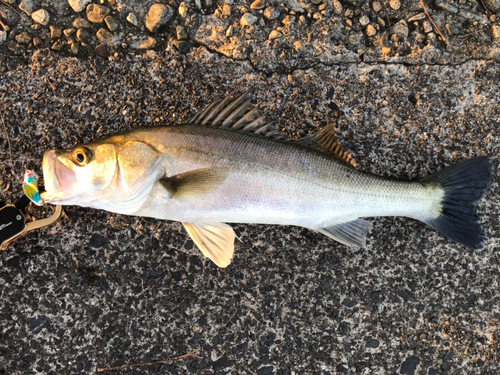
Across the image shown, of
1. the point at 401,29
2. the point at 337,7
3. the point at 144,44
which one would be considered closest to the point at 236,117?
the point at 144,44

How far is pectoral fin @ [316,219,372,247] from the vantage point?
7.48 feet

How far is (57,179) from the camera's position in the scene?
6.37 ft

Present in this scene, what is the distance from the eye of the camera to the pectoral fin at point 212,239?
2.15 meters

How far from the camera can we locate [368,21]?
99.4 inches

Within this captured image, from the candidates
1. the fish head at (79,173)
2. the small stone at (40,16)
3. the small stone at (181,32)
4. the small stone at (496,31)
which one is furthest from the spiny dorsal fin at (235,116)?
the small stone at (496,31)

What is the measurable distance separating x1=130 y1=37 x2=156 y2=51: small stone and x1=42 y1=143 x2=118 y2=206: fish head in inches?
32.1

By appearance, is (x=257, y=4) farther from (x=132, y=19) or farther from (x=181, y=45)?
(x=132, y=19)

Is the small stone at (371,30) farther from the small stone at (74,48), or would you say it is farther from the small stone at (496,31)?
the small stone at (74,48)

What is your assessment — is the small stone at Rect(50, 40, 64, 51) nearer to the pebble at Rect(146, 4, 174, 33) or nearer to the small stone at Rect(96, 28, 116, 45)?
the small stone at Rect(96, 28, 116, 45)

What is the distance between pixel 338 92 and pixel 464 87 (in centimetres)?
88

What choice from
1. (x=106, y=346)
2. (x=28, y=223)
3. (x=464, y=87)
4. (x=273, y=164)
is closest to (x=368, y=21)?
(x=464, y=87)

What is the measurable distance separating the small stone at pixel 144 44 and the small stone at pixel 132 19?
0.12m

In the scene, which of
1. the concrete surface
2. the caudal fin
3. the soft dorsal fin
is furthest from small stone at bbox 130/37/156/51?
the caudal fin

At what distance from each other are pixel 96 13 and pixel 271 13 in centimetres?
115
